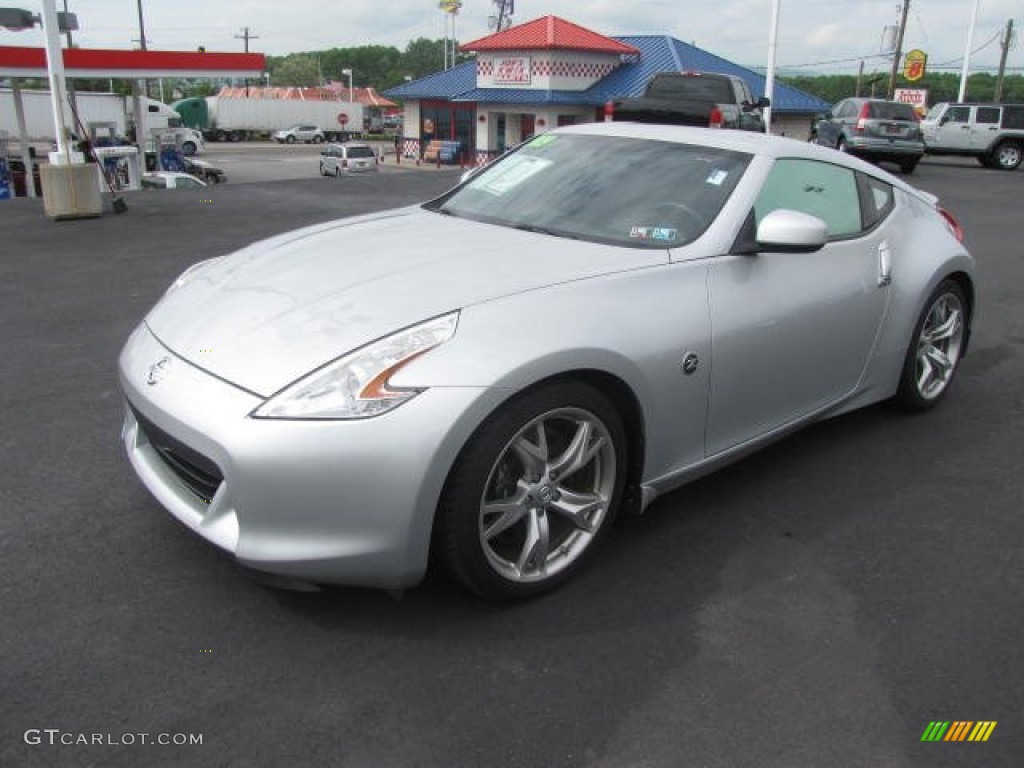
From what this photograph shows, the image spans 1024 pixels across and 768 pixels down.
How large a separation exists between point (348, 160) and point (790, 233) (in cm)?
3710

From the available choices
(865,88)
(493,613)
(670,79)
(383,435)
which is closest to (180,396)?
(383,435)

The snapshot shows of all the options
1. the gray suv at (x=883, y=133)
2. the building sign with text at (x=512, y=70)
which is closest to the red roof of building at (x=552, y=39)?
the building sign with text at (x=512, y=70)

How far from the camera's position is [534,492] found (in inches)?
108

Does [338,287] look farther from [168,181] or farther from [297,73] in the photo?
[297,73]

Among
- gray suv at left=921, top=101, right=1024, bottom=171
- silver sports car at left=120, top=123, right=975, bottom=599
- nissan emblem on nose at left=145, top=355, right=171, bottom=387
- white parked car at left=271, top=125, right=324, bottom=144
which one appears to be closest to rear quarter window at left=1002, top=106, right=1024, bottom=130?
gray suv at left=921, top=101, right=1024, bottom=171

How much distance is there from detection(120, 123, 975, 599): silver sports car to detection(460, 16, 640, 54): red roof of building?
3465 centimetres

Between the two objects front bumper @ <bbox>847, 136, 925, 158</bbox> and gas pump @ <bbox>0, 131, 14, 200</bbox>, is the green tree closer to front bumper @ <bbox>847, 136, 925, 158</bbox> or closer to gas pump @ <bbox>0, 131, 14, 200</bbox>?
gas pump @ <bbox>0, 131, 14, 200</bbox>

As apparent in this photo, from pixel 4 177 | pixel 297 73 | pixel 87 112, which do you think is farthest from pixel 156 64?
pixel 297 73

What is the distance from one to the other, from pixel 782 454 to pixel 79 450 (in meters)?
3.15

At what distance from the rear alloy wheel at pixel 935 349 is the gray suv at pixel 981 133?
23.1 m

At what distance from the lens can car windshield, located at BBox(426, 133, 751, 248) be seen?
3361 millimetres

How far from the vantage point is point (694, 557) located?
3.16 meters

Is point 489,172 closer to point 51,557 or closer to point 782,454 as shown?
point 782,454

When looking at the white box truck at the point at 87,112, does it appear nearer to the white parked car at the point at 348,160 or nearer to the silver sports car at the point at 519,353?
the white parked car at the point at 348,160
